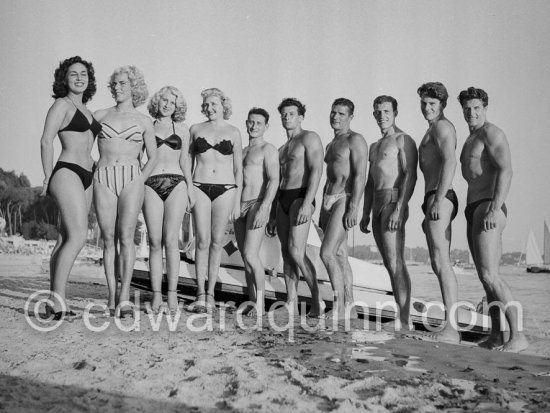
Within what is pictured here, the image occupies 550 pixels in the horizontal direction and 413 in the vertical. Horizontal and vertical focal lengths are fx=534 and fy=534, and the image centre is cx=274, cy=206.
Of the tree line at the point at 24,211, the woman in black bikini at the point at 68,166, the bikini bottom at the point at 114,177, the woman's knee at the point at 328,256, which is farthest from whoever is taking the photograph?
the tree line at the point at 24,211

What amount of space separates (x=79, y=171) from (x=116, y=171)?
0.40m

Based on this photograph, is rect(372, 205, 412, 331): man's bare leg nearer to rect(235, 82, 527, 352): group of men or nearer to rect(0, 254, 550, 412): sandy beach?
rect(235, 82, 527, 352): group of men

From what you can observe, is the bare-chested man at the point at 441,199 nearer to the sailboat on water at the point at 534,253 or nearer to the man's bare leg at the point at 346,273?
the man's bare leg at the point at 346,273

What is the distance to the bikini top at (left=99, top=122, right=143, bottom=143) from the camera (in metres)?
5.48

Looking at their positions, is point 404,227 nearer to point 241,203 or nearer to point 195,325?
point 241,203

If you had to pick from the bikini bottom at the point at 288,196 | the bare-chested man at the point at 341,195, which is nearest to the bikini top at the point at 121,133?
the bikini bottom at the point at 288,196

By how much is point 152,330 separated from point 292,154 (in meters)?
2.82

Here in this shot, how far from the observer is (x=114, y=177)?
5.43m

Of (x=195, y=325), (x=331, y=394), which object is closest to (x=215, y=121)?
(x=195, y=325)

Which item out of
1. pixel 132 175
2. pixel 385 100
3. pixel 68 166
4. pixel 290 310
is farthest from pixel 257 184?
pixel 68 166

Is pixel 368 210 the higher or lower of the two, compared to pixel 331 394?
higher

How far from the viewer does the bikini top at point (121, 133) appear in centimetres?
548

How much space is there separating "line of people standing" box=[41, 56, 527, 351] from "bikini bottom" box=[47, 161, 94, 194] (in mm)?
13

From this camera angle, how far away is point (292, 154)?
6598 mm
